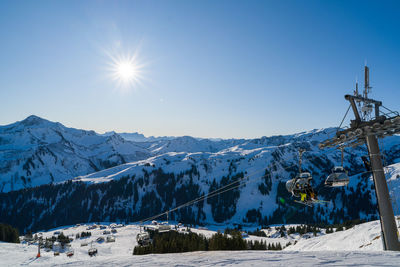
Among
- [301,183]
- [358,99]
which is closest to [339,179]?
[301,183]

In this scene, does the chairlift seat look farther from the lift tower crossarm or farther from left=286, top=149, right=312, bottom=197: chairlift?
the lift tower crossarm

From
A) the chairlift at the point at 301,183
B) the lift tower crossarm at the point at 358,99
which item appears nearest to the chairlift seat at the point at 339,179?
the chairlift at the point at 301,183

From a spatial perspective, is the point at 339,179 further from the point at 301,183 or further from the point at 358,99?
the point at 358,99

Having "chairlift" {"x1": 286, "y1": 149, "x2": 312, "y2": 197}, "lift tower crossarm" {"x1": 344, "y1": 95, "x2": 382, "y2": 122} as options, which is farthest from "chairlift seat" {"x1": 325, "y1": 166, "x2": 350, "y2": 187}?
"lift tower crossarm" {"x1": 344, "y1": 95, "x2": 382, "y2": 122}

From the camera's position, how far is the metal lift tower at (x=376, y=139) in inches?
648

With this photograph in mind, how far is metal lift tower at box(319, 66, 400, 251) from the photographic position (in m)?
16.5

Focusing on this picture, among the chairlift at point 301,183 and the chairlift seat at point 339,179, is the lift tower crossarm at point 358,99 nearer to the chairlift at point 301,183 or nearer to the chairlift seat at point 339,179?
the chairlift seat at point 339,179

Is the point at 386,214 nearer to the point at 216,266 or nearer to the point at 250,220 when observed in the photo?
the point at 216,266

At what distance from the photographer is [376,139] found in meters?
17.9

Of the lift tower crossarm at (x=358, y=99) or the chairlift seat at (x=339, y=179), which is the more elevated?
the lift tower crossarm at (x=358, y=99)

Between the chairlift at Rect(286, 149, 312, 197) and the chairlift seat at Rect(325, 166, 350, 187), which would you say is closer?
the chairlift seat at Rect(325, 166, 350, 187)

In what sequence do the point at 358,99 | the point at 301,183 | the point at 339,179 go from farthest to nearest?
the point at 358,99 < the point at 301,183 < the point at 339,179

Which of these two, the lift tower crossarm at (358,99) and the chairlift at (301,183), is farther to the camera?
the lift tower crossarm at (358,99)

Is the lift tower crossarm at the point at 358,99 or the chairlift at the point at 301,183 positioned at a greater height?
the lift tower crossarm at the point at 358,99
